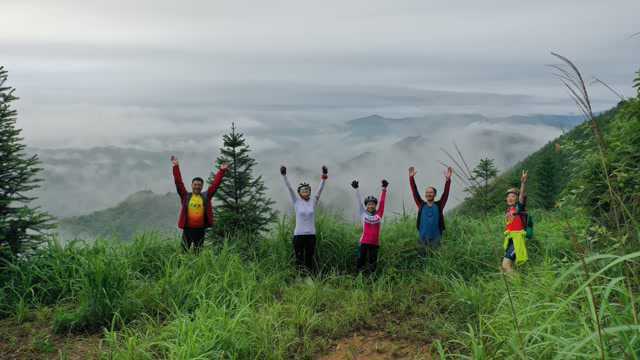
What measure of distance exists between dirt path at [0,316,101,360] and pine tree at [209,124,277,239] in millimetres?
9488

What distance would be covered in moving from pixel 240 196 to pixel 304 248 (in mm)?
8543

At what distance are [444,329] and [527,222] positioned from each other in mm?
3064

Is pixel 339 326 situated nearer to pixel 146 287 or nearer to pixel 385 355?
pixel 385 355

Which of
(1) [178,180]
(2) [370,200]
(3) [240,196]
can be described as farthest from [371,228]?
(3) [240,196]

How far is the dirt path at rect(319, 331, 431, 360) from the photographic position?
17.5ft

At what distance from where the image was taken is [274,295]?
23.9 ft

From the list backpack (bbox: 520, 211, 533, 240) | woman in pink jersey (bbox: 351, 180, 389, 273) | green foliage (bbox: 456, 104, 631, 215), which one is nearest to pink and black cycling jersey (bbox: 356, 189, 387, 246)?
woman in pink jersey (bbox: 351, 180, 389, 273)

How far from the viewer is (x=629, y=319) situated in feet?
9.50

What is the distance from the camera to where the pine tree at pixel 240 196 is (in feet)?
A: 52.9

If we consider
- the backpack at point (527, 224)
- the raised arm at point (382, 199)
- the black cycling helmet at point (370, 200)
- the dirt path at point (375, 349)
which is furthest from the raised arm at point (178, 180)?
the backpack at point (527, 224)

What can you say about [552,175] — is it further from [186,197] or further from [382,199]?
[186,197]

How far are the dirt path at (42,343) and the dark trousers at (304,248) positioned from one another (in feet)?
11.7

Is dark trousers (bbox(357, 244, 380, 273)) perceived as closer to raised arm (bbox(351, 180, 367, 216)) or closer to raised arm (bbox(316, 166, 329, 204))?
raised arm (bbox(351, 180, 367, 216))

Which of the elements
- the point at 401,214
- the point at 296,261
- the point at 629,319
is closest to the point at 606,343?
the point at 629,319
